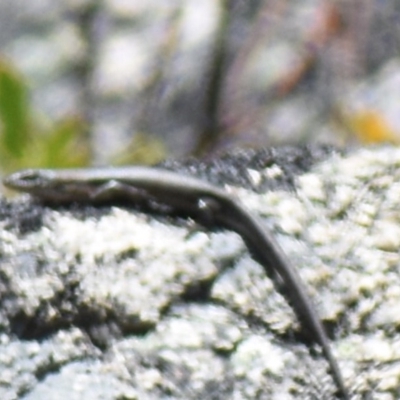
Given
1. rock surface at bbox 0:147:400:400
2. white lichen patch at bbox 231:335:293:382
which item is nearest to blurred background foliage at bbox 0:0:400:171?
rock surface at bbox 0:147:400:400

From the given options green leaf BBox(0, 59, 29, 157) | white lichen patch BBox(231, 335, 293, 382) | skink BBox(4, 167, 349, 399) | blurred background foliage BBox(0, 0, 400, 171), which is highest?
blurred background foliage BBox(0, 0, 400, 171)

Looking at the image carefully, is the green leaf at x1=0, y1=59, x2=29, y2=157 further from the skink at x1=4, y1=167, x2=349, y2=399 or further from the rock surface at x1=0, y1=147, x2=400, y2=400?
the rock surface at x1=0, y1=147, x2=400, y2=400

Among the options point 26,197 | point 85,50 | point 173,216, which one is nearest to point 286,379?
point 173,216

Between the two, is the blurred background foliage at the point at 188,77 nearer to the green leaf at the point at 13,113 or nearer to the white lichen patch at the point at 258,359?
the green leaf at the point at 13,113

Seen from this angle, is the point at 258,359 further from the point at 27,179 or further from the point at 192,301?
the point at 27,179

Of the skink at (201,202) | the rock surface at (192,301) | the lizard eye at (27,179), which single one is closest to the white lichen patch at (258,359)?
the rock surface at (192,301)
